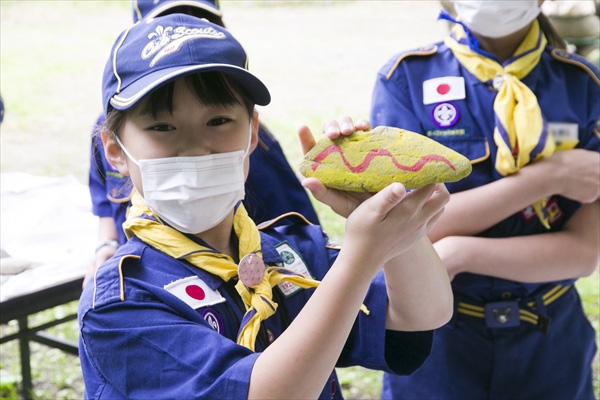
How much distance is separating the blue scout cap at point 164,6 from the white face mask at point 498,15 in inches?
33.9

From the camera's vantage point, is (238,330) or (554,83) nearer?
(238,330)

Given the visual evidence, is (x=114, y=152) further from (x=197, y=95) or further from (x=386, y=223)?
(x=386, y=223)

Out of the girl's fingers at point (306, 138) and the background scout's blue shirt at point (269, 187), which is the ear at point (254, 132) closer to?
the girl's fingers at point (306, 138)

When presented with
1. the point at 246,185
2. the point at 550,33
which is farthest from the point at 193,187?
the point at 550,33

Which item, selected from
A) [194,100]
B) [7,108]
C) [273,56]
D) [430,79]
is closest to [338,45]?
[273,56]

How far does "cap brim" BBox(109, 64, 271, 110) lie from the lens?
4.80 ft

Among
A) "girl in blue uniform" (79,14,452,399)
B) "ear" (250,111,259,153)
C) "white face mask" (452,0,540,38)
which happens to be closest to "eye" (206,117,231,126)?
"girl in blue uniform" (79,14,452,399)

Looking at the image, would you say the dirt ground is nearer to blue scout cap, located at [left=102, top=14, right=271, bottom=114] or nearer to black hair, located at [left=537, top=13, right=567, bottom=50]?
black hair, located at [left=537, top=13, right=567, bottom=50]

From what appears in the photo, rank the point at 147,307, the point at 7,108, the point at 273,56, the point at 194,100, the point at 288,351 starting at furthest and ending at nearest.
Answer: the point at 273,56 < the point at 7,108 < the point at 194,100 < the point at 147,307 < the point at 288,351

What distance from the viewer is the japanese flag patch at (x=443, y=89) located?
2.20 meters

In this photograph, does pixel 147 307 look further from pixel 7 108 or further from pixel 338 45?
pixel 338 45

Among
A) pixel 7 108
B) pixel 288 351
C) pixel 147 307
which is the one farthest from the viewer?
pixel 7 108

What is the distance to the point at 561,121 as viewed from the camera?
2145 mm

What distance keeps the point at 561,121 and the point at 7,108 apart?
24.2 feet
